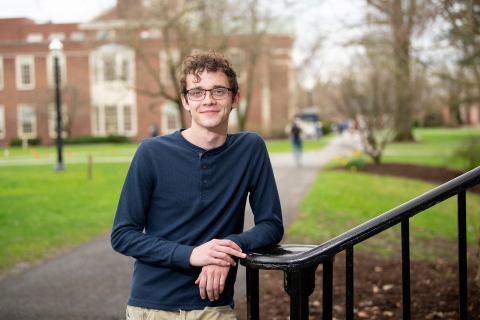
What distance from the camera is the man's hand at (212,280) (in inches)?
82.7

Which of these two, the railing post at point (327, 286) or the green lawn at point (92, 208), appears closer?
the railing post at point (327, 286)

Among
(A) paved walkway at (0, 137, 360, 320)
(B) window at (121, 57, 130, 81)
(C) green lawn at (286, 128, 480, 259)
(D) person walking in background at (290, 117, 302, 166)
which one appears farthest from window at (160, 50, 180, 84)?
(A) paved walkway at (0, 137, 360, 320)

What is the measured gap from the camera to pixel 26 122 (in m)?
45.6

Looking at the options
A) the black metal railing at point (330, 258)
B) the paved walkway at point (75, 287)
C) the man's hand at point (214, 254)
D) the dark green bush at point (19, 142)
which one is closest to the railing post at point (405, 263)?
the black metal railing at point (330, 258)

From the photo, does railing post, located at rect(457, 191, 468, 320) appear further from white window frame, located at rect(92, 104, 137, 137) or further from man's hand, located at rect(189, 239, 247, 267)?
white window frame, located at rect(92, 104, 137, 137)

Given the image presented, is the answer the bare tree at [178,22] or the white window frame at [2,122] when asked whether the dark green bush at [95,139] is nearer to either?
the white window frame at [2,122]

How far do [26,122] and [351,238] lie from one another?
4726 centimetres

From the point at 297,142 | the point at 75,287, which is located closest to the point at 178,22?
the point at 297,142

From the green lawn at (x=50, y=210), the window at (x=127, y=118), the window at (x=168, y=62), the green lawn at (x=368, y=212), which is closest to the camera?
the green lawn at (x=50, y=210)

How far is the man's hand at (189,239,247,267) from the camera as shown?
82.0 inches

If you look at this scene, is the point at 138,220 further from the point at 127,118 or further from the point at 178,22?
the point at 127,118

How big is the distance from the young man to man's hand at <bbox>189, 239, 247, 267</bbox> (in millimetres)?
22

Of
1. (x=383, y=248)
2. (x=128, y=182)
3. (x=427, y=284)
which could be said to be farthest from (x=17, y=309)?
(x=383, y=248)

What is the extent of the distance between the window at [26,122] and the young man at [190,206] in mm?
46220
